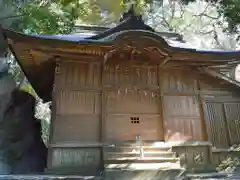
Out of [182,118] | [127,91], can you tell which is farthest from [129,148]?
[182,118]

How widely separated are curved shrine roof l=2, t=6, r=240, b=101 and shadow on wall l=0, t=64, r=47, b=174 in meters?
→ 2.59

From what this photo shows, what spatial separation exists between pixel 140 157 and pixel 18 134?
6.41 m

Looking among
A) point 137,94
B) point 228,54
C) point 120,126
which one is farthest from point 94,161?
point 228,54

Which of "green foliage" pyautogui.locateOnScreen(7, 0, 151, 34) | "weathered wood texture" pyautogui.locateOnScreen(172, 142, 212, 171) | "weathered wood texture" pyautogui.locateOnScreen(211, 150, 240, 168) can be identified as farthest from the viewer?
"green foliage" pyautogui.locateOnScreen(7, 0, 151, 34)

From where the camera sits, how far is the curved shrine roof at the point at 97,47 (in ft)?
22.9

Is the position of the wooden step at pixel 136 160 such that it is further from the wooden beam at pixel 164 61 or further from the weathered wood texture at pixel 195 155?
the wooden beam at pixel 164 61

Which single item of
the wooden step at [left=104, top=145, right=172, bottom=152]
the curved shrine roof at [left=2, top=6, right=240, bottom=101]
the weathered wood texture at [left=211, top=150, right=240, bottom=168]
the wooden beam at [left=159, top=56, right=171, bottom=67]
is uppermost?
the curved shrine roof at [left=2, top=6, right=240, bottom=101]

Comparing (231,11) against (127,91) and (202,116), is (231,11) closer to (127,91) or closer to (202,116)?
(202,116)

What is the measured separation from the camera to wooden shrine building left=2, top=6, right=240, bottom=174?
7.16m

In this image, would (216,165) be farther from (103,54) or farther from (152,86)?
(103,54)

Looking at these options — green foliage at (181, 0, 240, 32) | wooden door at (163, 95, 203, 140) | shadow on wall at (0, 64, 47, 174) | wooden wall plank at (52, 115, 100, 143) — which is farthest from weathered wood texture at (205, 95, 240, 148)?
shadow on wall at (0, 64, 47, 174)

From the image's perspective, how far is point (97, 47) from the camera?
7281mm

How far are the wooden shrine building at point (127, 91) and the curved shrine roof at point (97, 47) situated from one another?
0.03 metres

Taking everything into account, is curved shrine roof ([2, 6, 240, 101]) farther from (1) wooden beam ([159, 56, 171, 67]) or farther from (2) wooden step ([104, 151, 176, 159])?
(2) wooden step ([104, 151, 176, 159])
